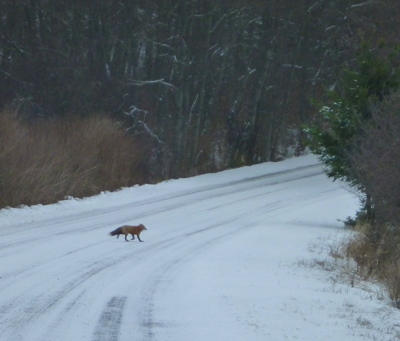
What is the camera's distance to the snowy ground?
852 centimetres

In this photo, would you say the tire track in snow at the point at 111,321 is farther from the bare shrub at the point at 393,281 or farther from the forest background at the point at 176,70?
the forest background at the point at 176,70

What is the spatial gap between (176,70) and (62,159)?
11.2 meters

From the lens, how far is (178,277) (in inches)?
450

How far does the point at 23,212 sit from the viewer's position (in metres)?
17.8

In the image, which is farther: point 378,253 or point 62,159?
point 62,159

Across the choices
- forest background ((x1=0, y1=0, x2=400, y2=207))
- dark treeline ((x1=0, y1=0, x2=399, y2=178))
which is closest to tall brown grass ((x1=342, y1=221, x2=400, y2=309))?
forest background ((x1=0, y1=0, x2=400, y2=207))

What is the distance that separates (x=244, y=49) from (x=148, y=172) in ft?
35.7

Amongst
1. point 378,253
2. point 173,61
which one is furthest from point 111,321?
point 173,61

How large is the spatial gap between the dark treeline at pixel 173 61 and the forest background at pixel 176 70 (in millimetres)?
53

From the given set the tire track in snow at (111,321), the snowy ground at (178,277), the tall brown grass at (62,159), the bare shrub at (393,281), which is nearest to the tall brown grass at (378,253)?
the bare shrub at (393,281)

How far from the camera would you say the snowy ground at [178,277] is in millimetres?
8516

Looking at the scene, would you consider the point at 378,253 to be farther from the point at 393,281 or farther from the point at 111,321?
the point at 111,321

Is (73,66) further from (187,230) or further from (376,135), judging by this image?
(376,135)

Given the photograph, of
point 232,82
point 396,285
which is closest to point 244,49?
point 232,82
